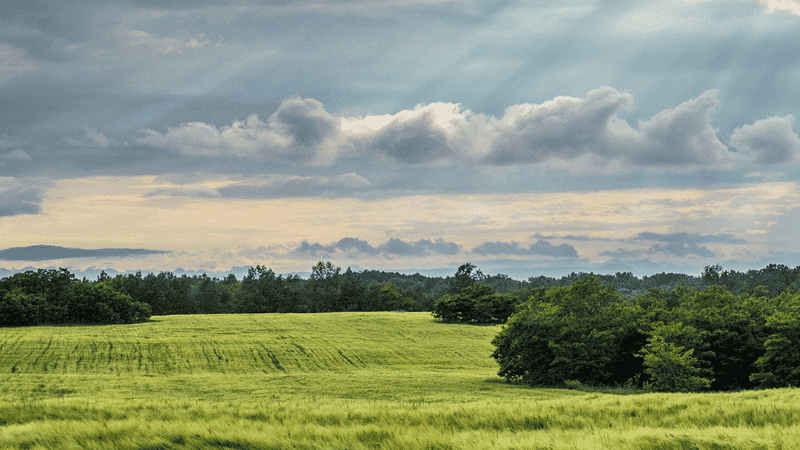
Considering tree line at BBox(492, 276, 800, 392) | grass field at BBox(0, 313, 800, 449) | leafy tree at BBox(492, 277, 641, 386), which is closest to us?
grass field at BBox(0, 313, 800, 449)

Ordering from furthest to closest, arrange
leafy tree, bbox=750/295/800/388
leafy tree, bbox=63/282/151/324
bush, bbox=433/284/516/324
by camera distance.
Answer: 1. bush, bbox=433/284/516/324
2. leafy tree, bbox=63/282/151/324
3. leafy tree, bbox=750/295/800/388

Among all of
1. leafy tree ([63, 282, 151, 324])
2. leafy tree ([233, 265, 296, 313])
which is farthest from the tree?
leafy tree ([63, 282, 151, 324])

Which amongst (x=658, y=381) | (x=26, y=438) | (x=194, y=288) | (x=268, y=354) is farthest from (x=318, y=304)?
(x=26, y=438)

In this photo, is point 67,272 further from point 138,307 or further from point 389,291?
point 389,291

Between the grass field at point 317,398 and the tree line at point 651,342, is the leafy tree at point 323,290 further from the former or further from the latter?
the tree line at point 651,342

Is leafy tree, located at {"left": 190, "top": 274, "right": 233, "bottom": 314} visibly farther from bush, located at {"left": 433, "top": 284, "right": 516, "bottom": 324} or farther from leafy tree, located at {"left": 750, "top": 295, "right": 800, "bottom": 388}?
leafy tree, located at {"left": 750, "top": 295, "right": 800, "bottom": 388}

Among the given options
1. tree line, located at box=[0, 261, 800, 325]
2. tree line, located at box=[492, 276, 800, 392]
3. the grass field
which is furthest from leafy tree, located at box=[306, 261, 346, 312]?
tree line, located at box=[492, 276, 800, 392]

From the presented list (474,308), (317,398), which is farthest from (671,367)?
(474,308)

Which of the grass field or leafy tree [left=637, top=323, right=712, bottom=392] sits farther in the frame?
leafy tree [left=637, top=323, right=712, bottom=392]

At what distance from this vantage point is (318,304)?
485 ft

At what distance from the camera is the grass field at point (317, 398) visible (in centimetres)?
764

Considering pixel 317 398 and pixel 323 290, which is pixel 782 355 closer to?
pixel 317 398

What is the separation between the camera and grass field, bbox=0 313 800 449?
25.1 ft

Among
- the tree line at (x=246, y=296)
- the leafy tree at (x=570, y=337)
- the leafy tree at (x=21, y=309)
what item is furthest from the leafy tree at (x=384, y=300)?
the leafy tree at (x=570, y=337)
